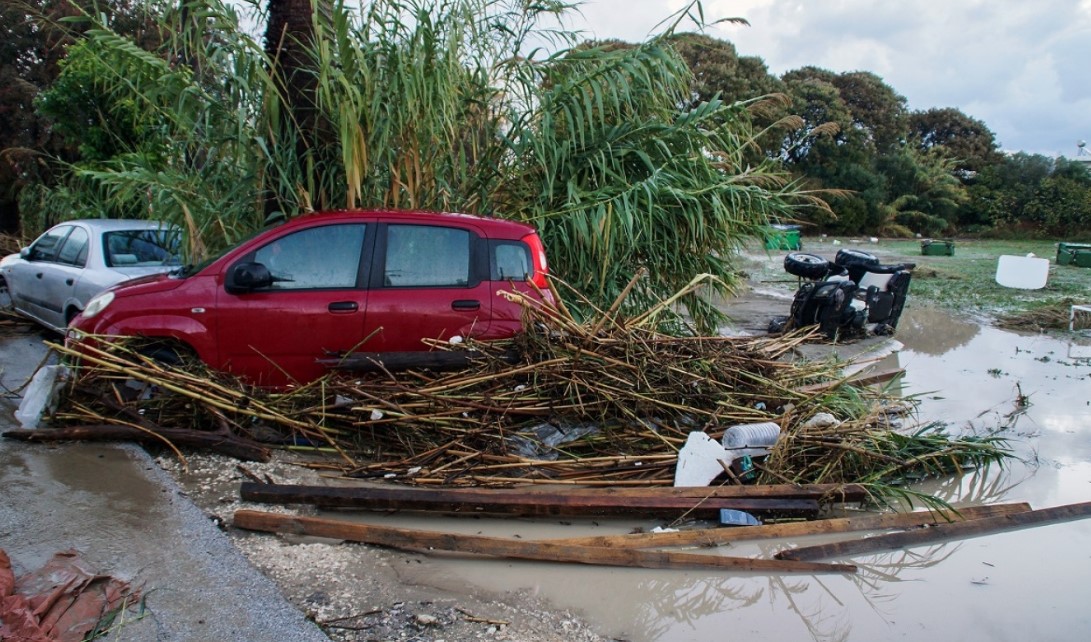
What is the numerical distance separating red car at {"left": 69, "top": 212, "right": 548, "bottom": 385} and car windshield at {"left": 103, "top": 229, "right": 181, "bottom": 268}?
2.47m

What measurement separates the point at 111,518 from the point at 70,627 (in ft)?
4.18

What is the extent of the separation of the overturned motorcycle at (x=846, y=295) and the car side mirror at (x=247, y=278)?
7.02 m

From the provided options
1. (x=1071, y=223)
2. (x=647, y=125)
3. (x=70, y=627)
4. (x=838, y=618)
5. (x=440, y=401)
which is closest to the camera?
(x=70, y=627)

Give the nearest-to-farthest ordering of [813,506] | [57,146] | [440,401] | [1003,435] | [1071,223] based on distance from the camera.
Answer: [813,506] → [440,401] → [1003,435] → [57,146] → [1071,223]

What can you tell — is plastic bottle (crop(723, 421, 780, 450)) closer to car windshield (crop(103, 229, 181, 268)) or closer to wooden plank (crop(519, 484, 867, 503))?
wooden plank (crop(519, 484, 867, 503))

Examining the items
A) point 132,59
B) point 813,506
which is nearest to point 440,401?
point 813,506

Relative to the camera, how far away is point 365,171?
24.7ft

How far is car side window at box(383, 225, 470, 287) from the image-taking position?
6.30 m

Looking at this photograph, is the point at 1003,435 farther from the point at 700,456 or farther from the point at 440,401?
the point at 440,401

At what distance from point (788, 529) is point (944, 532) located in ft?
3.47

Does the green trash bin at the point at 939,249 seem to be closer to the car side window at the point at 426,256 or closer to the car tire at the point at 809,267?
the car tire at the point at 809,267

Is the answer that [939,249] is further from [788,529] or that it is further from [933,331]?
[788,529]

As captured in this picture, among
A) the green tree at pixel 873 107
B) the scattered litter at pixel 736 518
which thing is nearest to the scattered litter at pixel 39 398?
the scattered litter at pixel 736 518

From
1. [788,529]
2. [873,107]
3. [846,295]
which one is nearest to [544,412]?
[788,529]
